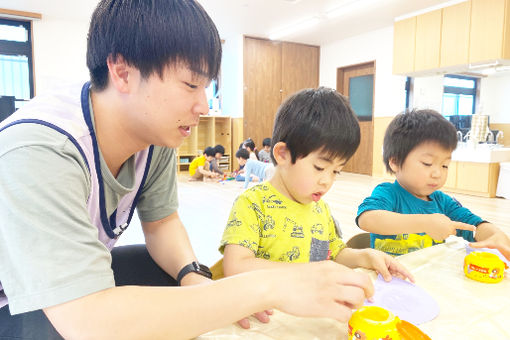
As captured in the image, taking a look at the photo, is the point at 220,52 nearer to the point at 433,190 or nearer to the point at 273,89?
the point at 433,190

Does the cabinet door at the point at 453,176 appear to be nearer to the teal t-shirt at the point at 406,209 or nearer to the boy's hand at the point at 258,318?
the teal t-shirt at the point at 406,209

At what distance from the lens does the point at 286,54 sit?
22.8 feet

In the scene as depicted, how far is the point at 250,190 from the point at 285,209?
11cm

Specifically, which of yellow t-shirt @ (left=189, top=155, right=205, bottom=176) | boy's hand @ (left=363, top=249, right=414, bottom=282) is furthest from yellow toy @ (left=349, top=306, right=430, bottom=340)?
yellow t-shirt @ (left=189, top=155, right=205, bottom=176)

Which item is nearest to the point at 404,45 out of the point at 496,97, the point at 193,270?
the point at 496,97

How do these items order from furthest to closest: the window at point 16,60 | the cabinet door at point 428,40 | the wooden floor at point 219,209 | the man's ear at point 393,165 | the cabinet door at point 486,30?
1. the window at point 16,60
2. the cabinet door at point 428,40
3. the cabinet door at point 486,30
4. the wooden floor at point 219,209
5. the man's ear at point 393,165

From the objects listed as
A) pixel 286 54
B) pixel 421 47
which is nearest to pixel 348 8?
pixel 421 47

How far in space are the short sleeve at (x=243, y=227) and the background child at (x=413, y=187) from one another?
41 cm

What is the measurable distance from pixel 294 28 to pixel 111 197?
5792 mm

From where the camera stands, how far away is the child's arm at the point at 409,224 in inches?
36.2

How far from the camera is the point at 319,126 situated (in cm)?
83

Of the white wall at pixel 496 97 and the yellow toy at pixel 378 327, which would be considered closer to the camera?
the yellow toy at pixel 378 327

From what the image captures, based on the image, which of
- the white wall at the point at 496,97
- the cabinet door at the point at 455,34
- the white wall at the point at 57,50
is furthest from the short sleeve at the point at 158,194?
the white wall at the point at 496,97

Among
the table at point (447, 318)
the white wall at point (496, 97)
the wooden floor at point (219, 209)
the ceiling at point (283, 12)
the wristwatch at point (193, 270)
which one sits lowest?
the wooden floor at point (219, 209)
